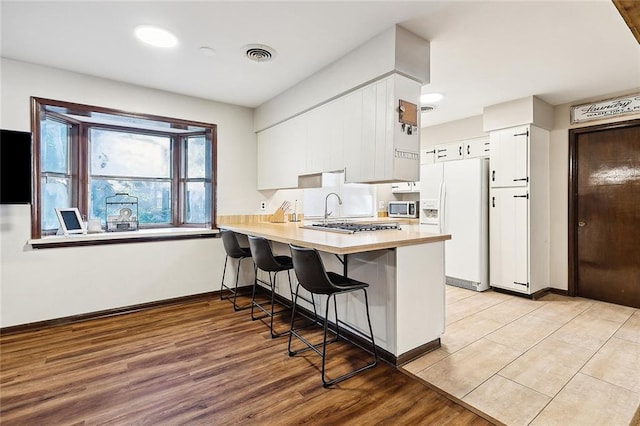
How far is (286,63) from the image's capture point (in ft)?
9.43

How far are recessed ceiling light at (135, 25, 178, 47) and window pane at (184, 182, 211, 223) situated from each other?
1.93 meters

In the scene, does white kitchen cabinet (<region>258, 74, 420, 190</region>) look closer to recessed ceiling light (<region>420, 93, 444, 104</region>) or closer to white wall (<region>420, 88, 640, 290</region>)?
recessed ceiling light (<region>420, 93, 444, 104</region>)

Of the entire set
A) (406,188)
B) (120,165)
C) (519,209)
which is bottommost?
(519,209)

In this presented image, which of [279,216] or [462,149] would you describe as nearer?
[279,216]

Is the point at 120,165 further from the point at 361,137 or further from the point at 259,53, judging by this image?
the point at 361,137

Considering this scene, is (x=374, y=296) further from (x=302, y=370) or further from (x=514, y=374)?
(x=514, y=374)

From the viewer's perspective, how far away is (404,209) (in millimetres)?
5242

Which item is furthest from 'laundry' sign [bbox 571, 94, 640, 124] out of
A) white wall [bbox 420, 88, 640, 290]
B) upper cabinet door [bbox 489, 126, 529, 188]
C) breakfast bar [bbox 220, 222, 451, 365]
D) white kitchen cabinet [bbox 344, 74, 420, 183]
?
breakfast bar [bbox 220, 222, 451, 365]

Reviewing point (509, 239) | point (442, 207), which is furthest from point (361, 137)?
point (509, 239)

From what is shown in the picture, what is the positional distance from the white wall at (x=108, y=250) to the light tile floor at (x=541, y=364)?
277cm

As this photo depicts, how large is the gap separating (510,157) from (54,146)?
17.4 ft

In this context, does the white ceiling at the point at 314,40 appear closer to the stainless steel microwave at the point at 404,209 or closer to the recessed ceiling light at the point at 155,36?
the recessed ceiling light at the point at 155,36

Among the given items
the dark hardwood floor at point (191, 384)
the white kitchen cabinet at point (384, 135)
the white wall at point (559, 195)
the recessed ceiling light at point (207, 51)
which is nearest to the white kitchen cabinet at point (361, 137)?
the white kitchen cabinet at point (384, 135)

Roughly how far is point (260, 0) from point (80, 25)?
4.67ft
